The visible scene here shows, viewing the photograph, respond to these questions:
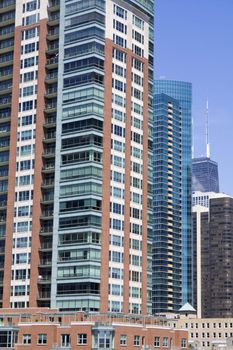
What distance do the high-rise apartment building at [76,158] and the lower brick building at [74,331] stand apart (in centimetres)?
412

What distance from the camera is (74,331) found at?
134 metres

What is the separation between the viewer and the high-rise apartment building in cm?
14625

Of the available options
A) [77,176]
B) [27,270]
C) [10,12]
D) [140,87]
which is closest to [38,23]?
[10,12]

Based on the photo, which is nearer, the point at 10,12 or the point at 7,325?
the point at 7,325

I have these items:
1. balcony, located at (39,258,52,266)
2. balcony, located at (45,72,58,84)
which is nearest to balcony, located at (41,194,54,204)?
balcony, located at (39,258,52,266)

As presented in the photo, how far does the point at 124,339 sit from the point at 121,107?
5067cm

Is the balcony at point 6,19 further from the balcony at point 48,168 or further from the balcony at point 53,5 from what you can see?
the balcony at point 48,168

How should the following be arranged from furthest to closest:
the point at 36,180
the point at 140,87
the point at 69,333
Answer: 1. the point at 140,87
2. the point at 36,180
3. the point at 69,333

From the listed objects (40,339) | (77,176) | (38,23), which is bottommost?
(40,339)

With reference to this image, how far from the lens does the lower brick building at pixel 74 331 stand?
133 meters

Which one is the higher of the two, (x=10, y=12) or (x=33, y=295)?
(x=10, y=12)

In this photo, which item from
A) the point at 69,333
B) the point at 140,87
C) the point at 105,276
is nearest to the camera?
the point at 69,333

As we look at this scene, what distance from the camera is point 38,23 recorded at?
161750 millimetres

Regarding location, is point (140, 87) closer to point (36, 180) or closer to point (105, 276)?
point (36, 180)
